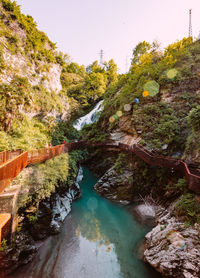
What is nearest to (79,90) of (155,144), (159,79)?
(159,79)

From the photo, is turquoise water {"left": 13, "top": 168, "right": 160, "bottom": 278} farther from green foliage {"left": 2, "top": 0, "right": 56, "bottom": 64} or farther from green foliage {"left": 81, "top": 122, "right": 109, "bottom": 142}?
green foliage {"left": 2, "top": 0, "right": 56, "bottom": 64}

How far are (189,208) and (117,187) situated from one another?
24.3ft

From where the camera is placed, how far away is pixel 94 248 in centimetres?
883

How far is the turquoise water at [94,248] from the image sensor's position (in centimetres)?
716

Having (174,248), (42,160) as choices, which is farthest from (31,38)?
(174,248)

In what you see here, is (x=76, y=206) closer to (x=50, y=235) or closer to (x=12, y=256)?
(x=50, y=235)

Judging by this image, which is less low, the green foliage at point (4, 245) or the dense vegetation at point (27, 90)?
the dense vegetation at point (27, 90)

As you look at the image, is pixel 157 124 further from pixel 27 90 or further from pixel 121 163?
pixel 27 90

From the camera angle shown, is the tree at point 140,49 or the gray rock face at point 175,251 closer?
the gray rock face at point 175,251

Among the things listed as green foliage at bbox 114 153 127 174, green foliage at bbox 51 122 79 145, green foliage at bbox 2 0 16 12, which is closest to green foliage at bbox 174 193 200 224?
green foliage at bbox 114 153 127 174

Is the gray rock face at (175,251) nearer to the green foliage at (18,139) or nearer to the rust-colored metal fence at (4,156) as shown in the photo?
the rust-colored metal fence at (4,156)

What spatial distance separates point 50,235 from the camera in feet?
29.8

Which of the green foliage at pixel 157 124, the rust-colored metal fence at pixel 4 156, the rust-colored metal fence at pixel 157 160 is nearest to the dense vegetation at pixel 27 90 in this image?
the rust-colored metal fence at pixel 4 156

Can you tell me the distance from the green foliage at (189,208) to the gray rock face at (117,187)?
582 cm
